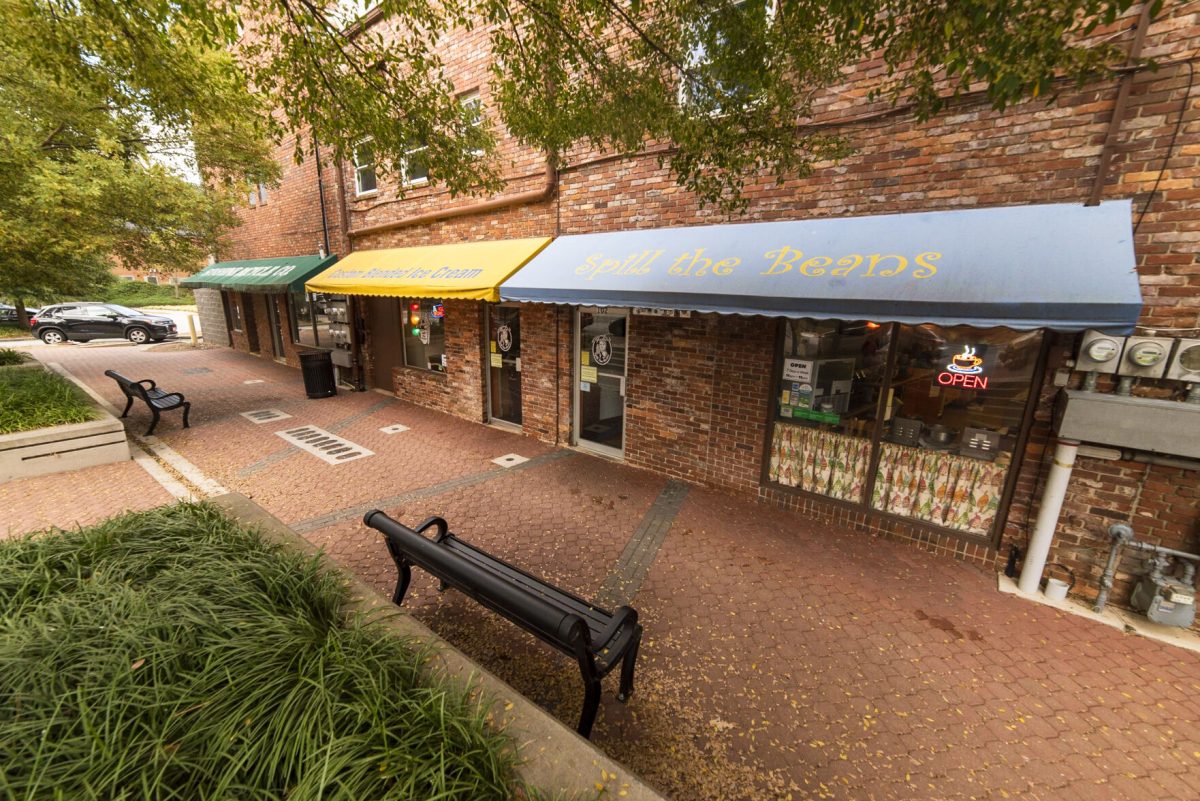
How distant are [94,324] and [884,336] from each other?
29.2m

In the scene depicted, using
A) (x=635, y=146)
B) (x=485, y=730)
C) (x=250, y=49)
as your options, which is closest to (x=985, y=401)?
(x=635, y=146)

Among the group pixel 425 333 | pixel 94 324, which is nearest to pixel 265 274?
pixel 425 333

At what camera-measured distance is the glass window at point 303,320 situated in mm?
12568

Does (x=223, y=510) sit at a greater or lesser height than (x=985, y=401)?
lesser

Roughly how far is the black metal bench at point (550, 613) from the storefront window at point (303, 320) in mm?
11446

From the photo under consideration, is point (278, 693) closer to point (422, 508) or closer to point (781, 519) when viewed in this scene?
point (422, 508)

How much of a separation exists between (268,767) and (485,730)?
776 millimetres

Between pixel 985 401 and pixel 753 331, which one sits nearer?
pixel 985 401

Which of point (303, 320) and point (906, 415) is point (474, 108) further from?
point (303, 320)

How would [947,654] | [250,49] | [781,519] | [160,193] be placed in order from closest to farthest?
[947,654], [250,49], [781,519], [160,193]

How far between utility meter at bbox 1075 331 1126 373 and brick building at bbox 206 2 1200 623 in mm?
193

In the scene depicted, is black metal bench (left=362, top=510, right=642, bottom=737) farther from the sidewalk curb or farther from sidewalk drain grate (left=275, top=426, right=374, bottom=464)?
sidewalk drain grate (left=275, top=426, right=374, bottom=464)

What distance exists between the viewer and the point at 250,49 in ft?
14.8

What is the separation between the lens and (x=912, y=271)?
138 inches
